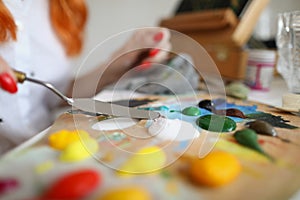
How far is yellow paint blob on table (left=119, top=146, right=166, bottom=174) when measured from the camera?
0.65ft

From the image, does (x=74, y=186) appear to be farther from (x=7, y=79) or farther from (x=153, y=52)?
(x=153, y=52)

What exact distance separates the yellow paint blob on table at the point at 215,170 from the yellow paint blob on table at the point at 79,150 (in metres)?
0.09

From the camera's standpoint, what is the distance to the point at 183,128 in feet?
0.92

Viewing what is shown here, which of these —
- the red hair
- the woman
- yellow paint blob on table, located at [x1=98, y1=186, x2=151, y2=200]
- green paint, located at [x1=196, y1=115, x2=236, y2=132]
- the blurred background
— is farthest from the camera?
the blurred background

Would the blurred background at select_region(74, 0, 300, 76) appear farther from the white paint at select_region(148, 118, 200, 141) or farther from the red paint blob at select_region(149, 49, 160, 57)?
the white paint at select_region(148, 118, 200, 141)

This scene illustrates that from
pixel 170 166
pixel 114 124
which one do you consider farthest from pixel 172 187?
pixel 114 124

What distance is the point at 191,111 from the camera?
333 mm

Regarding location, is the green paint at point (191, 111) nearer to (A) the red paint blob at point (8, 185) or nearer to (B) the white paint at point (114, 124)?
(B) the white paint at point (114, 124)

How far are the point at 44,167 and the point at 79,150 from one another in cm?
3

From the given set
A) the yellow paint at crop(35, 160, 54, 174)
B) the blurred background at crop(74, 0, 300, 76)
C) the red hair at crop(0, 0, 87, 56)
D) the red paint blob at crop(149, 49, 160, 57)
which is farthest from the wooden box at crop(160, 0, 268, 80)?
the yellow paint at crop(35, 160, 54, 174)

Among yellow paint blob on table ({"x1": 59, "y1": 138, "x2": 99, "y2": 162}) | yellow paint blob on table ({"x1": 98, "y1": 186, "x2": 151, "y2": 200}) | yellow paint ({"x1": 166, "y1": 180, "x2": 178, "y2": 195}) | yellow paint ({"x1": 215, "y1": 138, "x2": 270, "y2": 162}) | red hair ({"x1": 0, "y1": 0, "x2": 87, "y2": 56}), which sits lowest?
yellow paint ({"x1": 215, "y1": 138, "x2": 270, "y2": 162})

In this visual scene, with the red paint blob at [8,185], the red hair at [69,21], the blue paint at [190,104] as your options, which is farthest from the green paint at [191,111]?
the red hair at [69,21]

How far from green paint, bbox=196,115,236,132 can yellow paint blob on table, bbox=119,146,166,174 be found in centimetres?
8

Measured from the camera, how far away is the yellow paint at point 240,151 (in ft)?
0.71
